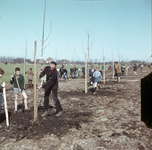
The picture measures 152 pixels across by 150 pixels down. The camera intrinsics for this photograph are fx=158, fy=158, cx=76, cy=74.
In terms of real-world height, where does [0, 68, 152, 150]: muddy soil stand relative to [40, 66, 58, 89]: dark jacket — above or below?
below

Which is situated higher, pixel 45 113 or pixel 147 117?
pixel 147 117

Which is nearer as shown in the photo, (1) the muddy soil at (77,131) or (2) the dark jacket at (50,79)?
(1) the muddy soil at (77,131)

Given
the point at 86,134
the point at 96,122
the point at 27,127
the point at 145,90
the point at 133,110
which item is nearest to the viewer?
the point at 145,90

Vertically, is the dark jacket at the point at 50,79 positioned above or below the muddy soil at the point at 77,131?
above

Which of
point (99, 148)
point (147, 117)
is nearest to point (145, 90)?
point (147, 117)

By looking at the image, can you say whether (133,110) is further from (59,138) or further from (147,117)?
(147,117)

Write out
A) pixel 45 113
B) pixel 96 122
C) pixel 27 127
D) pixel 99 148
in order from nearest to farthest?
pixel 99 148, pixel 27 127, pixel 96 122, pixel 45 113

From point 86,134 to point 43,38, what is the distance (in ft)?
11.3

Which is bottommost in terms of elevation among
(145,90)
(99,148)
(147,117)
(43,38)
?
(99,148)

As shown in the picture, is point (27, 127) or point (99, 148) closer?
point (99, 148)

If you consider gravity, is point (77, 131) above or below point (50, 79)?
below

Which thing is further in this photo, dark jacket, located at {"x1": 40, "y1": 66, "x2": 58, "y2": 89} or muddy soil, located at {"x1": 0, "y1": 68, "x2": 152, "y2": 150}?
dark jacket, located at {"x1": 40, "y1": 66, "x2": 58, "y2": 89}

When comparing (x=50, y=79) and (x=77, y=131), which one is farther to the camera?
(x=50, y=79)

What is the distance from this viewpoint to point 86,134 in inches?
179
